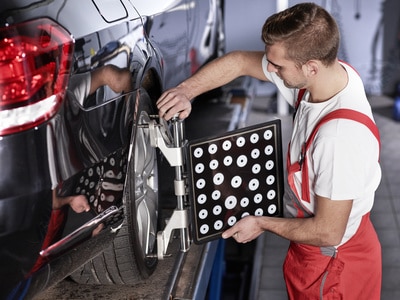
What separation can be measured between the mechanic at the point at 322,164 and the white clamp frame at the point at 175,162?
2.5 inches

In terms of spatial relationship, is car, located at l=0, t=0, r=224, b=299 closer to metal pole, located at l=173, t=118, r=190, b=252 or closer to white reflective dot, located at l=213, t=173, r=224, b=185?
metal pole, located at l=173, t=118, r=190, b=252

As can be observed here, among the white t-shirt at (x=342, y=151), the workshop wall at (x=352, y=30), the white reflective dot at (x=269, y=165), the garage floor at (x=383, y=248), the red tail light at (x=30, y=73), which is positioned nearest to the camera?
the red tail light at (x=30, y=73)

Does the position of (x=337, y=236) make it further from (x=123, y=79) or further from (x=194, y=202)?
(x=123, y=79)

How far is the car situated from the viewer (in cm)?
132

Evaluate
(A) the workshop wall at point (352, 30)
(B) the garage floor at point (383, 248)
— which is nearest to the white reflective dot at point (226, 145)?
(B) the garage floor at point (383, 248)

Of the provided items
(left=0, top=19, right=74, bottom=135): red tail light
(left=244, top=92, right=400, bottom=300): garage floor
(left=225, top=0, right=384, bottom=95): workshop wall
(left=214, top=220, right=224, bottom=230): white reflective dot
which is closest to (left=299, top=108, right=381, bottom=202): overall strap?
(left=214, top=220, right=224, bottom=230): white reflective dot

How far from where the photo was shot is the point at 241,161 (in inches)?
73.5

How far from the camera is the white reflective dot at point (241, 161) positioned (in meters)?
1.87

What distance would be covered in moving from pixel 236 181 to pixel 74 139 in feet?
1.95

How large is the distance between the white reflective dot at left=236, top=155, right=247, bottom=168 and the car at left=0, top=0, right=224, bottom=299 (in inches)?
12.3

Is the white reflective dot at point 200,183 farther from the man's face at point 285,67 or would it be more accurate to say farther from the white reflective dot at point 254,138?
the man's face at point 285,67

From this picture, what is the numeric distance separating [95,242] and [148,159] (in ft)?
1.73

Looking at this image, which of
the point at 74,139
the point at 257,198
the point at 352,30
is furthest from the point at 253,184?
the point at 352,30

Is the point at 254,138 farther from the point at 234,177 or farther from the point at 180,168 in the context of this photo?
the point at 180,168
